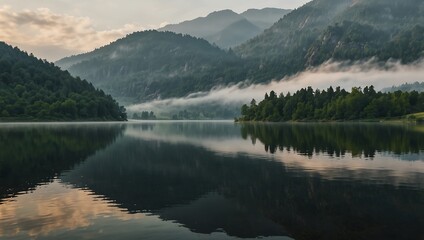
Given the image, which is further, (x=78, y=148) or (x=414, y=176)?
(x=78, y=148)

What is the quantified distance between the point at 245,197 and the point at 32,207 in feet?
69.7

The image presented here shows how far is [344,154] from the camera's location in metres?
85.3

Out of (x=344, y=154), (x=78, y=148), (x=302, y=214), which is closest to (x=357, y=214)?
(x=302, y=214)

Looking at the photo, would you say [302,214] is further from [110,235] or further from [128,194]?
[128,194]

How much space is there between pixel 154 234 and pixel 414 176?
40595 millimetres

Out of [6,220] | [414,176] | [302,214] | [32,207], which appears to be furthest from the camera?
[414,176]

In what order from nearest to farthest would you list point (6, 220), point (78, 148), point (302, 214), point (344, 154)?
point (6, 220) → point (302, 214) → point (344, 154) → point (78, 148)

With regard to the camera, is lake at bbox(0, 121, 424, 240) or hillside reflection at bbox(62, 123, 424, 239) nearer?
lake at bbox(0, 121, 424, 240)

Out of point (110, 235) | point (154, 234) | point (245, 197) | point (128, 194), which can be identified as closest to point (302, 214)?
point (245, 197)

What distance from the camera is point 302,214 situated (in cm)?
3838

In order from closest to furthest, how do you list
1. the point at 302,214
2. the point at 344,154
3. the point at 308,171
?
the point at 302,214, the point at 308,171, the point at 344,154

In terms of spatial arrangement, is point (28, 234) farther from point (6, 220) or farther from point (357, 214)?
point (357, 214)

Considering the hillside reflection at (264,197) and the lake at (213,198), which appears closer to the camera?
the lake at (213,198)

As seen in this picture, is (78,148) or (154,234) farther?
(78,148)
